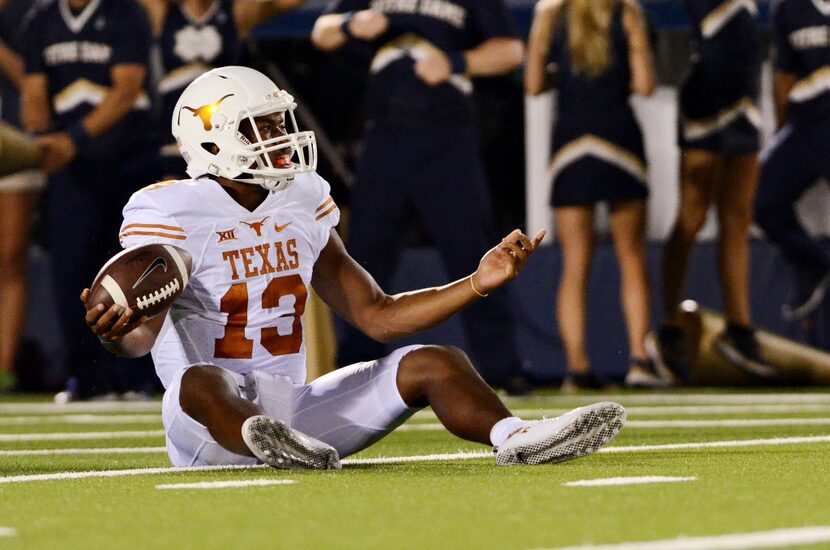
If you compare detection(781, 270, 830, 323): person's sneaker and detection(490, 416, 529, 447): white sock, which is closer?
detection(490, 416, 529, 447): white sock

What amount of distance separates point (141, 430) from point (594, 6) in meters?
3.32

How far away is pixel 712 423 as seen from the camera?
6.16 meters

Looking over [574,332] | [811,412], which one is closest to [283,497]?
[811,412]

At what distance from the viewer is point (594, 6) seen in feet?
27.2

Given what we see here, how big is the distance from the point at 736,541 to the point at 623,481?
95 centimetres

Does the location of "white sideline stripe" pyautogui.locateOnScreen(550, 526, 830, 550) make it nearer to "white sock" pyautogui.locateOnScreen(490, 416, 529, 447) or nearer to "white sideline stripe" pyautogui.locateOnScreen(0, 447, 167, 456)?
"white sock" pyautogui.locateOnScreen(490, 416, 529, 447)

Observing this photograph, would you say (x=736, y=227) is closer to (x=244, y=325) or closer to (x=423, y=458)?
(x=423, y=458)

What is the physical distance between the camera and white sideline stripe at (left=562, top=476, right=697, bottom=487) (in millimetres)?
3652

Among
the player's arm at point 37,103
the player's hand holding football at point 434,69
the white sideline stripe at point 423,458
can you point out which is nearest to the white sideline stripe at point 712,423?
the white sideline stripe at point 423,458

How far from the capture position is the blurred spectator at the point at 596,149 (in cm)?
827

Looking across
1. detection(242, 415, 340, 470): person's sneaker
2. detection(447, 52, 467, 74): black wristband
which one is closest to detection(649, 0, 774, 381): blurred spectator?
detection(447, 52, 467, 74): black wristband

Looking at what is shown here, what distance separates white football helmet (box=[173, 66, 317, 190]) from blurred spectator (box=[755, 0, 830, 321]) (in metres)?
4.73

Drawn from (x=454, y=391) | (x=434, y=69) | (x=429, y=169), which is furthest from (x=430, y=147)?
(x=454, y=391)

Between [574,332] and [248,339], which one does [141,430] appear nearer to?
[248,339]
